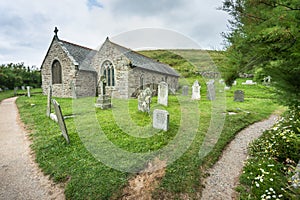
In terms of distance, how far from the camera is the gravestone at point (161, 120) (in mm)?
5878

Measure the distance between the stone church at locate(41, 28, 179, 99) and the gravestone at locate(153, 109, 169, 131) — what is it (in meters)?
10.2

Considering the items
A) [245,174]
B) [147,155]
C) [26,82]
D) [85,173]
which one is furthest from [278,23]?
[26,82]

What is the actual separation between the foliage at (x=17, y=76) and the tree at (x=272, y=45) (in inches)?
1140

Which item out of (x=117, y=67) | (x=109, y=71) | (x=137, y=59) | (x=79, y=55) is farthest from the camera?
(x=137, y=59)

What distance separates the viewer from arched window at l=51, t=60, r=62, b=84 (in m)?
17.7

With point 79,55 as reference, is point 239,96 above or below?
below

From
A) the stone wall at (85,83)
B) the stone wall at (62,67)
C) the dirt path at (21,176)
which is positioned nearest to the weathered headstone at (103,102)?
the dirt path at (21,176)

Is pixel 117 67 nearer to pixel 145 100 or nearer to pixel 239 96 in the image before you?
pixel 145 100

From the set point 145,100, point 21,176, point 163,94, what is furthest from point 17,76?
point 21,176

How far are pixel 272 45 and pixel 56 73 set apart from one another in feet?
66.3

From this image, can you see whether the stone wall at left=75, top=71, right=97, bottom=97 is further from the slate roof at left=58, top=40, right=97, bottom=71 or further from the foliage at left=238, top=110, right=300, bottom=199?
the foliage at left=238, top=110, right=300, bottom=199

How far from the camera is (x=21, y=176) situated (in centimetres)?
373

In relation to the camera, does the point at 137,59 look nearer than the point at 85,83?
No

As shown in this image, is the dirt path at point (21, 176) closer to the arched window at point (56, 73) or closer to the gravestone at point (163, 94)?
the gravestone at point (163, 94)
